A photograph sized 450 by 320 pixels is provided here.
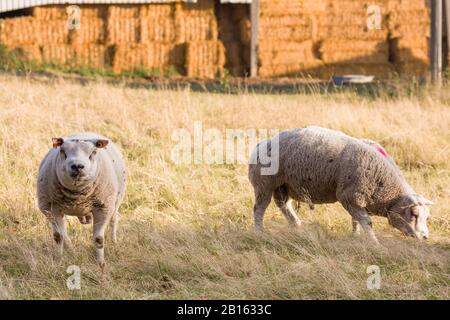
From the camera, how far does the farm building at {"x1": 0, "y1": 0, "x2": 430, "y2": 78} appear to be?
22.5 metres

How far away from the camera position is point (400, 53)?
23.5 m

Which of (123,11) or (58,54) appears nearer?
(58,54)

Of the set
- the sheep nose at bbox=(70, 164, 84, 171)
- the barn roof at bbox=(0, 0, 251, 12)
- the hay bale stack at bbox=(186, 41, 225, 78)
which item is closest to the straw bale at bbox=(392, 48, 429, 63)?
the barn roof at bbox=(0, 0, 251, 12)

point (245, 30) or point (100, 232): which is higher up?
point (245, 30)

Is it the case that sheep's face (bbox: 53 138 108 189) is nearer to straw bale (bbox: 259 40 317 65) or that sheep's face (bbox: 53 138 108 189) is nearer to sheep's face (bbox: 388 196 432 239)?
sheep's face (bbox: 388 196 432 239)

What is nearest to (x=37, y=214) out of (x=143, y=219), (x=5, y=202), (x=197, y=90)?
(x=5, y=202)

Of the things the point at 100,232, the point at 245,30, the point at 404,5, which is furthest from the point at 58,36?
the point at 100,232

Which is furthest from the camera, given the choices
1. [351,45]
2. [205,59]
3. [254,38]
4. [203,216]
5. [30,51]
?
[351,45]

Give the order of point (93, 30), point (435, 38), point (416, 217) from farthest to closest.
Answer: point (93, 30), point (435, 38), point (416, 217)

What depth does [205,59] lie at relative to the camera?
2286 cm

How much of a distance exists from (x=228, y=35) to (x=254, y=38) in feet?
4.03

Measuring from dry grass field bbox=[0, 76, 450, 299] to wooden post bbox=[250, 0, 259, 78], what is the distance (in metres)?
7.40

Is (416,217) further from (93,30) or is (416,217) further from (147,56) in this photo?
(93,30)
